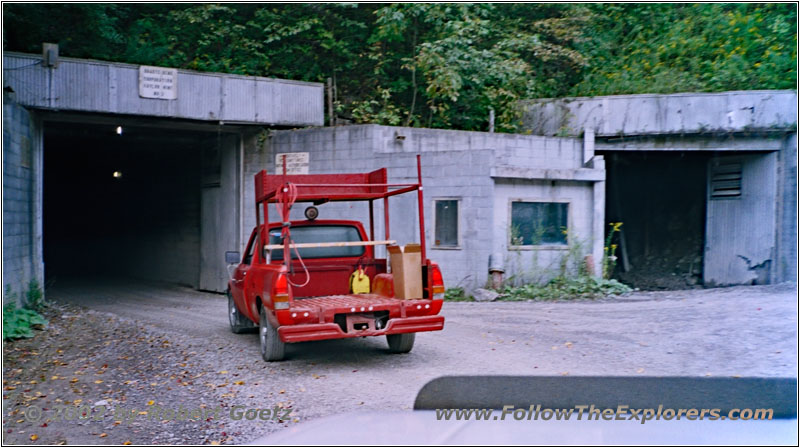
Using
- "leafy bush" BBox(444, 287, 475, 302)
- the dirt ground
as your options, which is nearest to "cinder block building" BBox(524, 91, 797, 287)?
the dirt ground

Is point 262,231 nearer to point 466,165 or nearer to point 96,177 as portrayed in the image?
point 466,165

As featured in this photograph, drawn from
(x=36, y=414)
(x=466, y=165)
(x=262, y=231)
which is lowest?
(x=36, y=414)

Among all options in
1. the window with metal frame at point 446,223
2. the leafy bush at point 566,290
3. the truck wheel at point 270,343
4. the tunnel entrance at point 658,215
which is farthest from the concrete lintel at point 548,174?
the truck wheel at point 270,343

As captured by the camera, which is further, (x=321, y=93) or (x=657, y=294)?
(x=321, y=93)

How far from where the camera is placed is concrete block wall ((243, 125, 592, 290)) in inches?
481

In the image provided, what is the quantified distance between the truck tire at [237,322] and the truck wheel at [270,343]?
179 centimetres

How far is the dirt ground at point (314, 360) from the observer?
17.7 ft

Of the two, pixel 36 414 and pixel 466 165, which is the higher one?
pixel 466 165

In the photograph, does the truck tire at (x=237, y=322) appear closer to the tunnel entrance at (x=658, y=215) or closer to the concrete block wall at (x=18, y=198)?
the concrete block wall at (x=18, y=198)

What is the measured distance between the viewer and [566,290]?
12.2 meters

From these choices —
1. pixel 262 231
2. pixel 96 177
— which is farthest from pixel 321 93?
pixel 96 177

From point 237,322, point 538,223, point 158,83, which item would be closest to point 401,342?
point 237,322

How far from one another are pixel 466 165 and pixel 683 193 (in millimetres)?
7306

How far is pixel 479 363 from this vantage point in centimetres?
699
